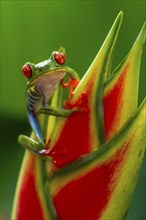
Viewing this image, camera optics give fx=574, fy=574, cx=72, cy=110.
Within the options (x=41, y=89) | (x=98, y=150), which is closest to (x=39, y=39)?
(x=41, y=89)

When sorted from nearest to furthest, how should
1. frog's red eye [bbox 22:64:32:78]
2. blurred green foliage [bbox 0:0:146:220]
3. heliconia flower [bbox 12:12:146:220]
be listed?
heliconia flower [bbox 12:12:146:220] → frog's red eye [bbox 22:64:32:78] → blurred green foliage [bbox 0:0:146:220]

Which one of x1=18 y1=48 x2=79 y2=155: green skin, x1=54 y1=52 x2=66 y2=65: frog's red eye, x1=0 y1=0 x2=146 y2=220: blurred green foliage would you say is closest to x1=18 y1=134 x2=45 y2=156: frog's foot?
x1=18 y1=48 x2=79 y2=155: green skin

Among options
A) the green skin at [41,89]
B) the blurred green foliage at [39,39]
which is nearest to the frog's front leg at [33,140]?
the green skin at [41,89]

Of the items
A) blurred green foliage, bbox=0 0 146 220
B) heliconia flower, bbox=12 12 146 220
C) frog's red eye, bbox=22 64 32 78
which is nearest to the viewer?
heliconia flower, bbox=12 12 146 220

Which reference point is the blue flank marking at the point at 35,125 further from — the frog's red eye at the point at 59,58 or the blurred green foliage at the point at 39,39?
the blurred green foliage at the point at 39,39

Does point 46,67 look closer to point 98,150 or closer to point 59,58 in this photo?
point 59,58

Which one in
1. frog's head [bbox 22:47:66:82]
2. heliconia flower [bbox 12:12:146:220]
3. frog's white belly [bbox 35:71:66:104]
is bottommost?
heliconia flower [bbox 12:12:146:220]

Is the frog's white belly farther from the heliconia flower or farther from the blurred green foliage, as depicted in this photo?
the blurred green foliage

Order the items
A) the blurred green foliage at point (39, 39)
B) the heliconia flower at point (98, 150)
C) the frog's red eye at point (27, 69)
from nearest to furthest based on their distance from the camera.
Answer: the heliconia flower at point (98, 150)
the frog's red eye at point (27, 69)
the blurred green foliage at point (39, 39)

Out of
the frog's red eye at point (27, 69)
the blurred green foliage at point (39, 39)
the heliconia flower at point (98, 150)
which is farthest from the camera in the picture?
the blurred green foliage at point (39, 39)
